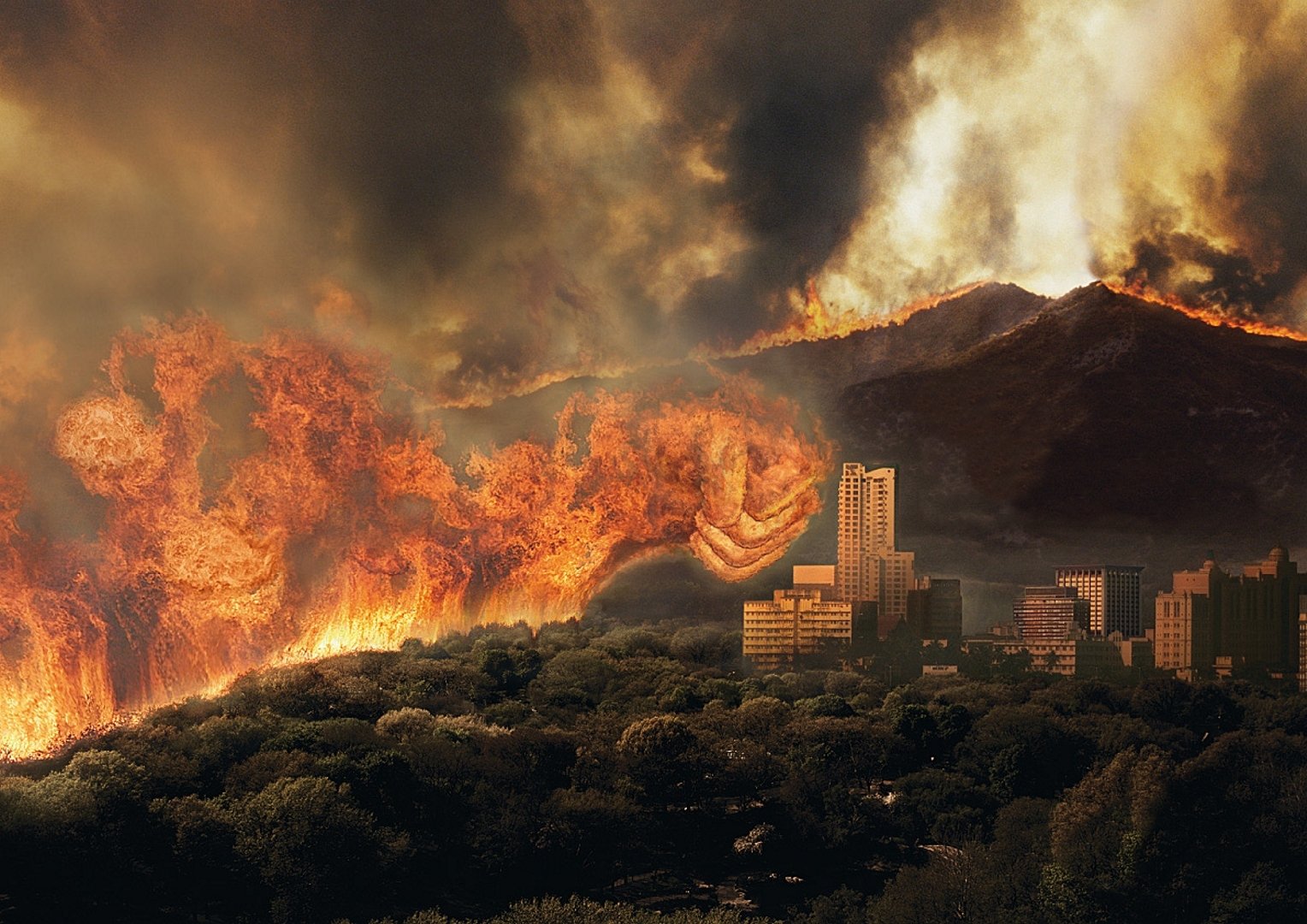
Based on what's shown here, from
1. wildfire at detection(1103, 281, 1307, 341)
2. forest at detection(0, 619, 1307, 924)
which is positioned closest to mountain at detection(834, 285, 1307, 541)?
wildfire at detection(1103, 281, 1307, 341)

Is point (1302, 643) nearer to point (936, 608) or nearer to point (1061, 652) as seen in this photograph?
point (1061, 652)

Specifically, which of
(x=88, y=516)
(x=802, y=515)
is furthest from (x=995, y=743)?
(x=88, y=516)

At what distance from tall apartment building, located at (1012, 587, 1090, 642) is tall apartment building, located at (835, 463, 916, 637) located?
9.88 m

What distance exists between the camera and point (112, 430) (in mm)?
58938

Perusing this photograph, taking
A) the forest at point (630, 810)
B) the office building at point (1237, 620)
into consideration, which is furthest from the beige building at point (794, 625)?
the office building at point (1237, 620)

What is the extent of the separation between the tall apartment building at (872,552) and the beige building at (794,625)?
1.58 meters

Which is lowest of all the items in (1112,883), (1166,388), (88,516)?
(1112,883)

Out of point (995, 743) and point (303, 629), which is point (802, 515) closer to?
point (995, 743)

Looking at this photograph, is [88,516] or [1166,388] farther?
[1166,388]

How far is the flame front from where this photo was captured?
57250mm

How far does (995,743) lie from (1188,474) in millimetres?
31719

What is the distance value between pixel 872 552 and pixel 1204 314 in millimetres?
26749

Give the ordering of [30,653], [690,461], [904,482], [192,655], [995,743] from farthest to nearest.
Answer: [904,482], [690,461], [995,743], [192,655], [30,653]

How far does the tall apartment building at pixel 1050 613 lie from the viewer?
4117 inches
